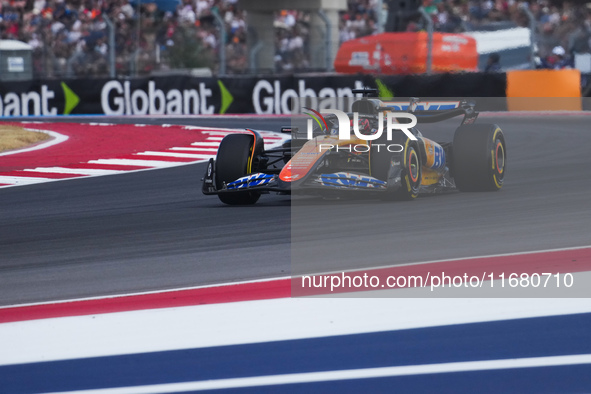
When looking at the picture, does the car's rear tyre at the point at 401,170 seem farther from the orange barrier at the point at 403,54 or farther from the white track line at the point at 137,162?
the orange barrier at the point at 403,54

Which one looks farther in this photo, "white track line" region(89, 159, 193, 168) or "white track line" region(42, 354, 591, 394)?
"white track line" region(89, 159, 193, 168)

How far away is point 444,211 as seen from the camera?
7.02m

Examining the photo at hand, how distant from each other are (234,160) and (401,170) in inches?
52.2

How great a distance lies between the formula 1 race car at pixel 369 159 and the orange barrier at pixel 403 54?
1242cm

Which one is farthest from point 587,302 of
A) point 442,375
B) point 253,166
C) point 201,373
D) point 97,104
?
point 97,104

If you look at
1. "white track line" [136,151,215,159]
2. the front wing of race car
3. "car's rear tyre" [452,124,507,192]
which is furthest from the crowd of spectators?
the front wing of race car

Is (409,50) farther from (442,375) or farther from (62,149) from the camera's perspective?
(442,375)

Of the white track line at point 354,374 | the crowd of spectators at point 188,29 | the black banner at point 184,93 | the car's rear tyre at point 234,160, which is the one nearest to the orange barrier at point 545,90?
the black banner at point 184,93

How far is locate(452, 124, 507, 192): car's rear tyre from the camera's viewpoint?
772cm

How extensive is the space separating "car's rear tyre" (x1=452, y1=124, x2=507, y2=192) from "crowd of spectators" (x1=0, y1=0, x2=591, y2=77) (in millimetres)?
12644

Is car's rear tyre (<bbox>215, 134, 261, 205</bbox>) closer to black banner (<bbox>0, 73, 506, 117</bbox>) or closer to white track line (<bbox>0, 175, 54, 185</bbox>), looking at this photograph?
white track line (<bbox>0, 175, 54, 185</bbox>)

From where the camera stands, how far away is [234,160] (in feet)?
25.0

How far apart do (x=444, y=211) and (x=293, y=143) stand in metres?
1.30

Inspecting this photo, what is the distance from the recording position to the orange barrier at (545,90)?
698 inches
